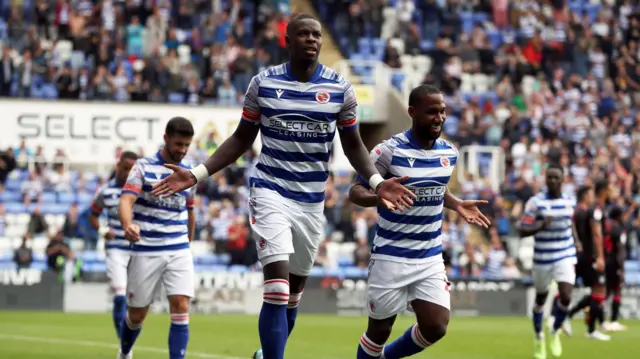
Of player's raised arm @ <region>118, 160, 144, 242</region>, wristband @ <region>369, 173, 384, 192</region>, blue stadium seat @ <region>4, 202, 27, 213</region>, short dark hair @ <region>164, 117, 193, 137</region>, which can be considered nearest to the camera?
wristband @ <region>369, 173, 384, 192</region>

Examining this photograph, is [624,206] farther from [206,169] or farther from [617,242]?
[206,169]

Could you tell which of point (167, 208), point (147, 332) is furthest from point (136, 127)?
point (167, 208)

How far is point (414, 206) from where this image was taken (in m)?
9.41

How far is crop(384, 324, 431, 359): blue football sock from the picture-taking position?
9.58 metres

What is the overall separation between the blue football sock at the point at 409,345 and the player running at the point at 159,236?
2.30 m

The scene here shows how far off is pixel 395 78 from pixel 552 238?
1786 centimetres

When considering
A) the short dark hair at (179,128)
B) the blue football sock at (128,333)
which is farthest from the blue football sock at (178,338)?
the short dark hair at (179,128)

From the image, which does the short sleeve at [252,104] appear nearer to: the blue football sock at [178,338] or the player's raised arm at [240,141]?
the player's raised arm at [240,141]

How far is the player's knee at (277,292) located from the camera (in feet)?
29.7

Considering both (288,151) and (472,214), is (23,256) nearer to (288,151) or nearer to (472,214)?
(288,151)

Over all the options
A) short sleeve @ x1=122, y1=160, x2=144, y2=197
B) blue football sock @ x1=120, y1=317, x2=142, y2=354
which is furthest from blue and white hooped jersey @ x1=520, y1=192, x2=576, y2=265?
short sleeve @ x1=122, y1=160, x2=144, y2=197


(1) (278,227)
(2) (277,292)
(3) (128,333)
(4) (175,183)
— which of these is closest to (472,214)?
(1) (278,227)

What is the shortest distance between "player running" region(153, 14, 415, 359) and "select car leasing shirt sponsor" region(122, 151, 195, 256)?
213 centimetres

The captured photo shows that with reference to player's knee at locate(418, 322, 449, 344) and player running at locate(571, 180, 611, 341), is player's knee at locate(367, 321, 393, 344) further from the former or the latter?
player running at locate(571, 180, 611, 341)
